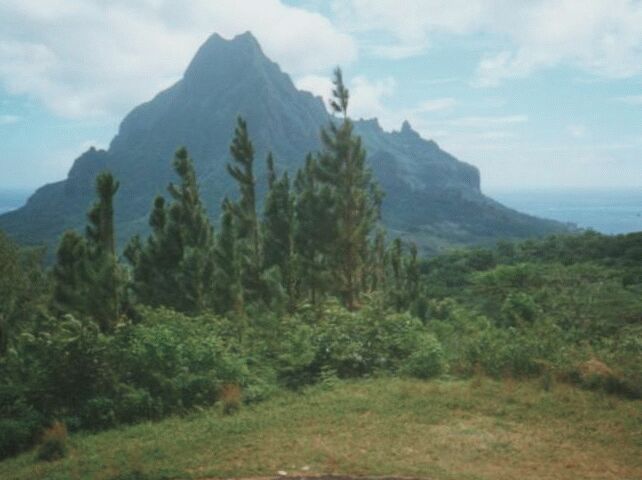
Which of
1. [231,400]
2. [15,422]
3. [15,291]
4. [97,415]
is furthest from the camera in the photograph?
[15,291]

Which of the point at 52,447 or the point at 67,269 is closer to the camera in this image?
the point at 52,447

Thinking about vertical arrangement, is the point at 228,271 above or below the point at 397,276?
above

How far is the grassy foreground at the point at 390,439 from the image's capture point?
806 centimetres

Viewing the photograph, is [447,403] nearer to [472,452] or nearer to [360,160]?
[472,452]

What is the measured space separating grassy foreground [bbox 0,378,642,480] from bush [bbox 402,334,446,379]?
130 cm

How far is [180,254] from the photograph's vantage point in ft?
70.2

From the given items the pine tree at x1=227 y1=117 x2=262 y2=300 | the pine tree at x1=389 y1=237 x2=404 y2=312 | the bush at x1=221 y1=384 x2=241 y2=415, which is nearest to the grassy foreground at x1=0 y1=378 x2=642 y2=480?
the bush at x1=221 y1=384 x2=241 y2=415

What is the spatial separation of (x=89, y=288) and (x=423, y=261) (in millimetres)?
63789

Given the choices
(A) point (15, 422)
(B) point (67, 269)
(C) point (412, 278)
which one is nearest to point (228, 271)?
(B) point (67, 269)

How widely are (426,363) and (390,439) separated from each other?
4.30 meters

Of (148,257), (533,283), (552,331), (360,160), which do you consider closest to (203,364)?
(552,331)

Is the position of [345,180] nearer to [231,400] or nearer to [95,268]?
[95,268]

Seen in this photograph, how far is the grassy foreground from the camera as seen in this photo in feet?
26.5

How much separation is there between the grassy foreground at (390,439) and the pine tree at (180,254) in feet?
31.0
